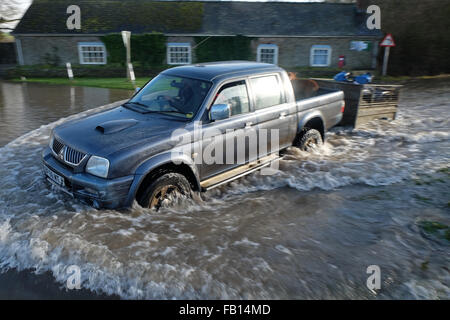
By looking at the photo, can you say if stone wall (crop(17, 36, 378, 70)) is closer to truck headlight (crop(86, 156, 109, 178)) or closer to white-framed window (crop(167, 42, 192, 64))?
white-framed window (crop(167, 42, 192, 64))

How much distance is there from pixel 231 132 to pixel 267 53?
20.0 meters

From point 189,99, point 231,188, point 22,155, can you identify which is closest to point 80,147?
point 189,99

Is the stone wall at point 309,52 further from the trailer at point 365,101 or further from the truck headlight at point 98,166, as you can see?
the truck headlight at point 98,166

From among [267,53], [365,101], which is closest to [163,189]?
[365,101]

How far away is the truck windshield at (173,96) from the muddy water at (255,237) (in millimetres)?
1293

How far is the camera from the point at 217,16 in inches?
992

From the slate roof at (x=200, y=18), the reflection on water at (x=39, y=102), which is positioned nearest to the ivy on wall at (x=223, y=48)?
the slate roof at (x=200, y=18)

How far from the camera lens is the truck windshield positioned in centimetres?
505

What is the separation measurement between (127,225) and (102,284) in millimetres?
1080

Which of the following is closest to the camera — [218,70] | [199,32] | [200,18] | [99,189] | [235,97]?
[99,189]

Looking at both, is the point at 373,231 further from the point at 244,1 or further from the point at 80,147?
the point at 244,1

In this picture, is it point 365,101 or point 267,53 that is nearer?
point 365,101

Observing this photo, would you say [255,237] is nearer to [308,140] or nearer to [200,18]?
[308,140]

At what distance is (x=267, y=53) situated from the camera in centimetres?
2400
